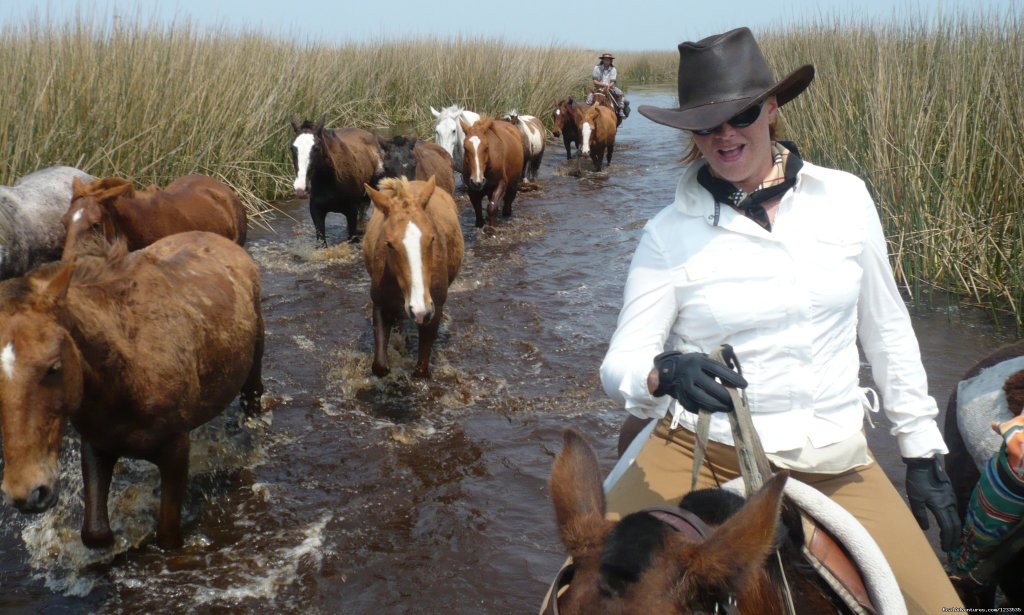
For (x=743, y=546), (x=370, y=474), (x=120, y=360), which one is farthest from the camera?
(x=370, y=474)

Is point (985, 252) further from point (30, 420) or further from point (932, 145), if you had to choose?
point (30, 420)

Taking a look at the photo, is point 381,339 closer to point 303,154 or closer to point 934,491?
point 934,491

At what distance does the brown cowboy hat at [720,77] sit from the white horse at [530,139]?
12.6 meters

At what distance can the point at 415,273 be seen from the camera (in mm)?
5738

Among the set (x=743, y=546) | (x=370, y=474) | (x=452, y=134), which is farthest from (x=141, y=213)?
(x=452, y=134)

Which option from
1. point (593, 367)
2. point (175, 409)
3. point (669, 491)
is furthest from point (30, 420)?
point (593, 367)

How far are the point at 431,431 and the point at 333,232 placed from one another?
7178mm

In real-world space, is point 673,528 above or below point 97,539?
above

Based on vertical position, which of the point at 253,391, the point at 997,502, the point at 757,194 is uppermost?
the point at 757,194

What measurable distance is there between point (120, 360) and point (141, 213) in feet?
12.1

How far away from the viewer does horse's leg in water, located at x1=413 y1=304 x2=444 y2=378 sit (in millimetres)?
6429

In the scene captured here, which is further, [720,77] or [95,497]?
[95,497]

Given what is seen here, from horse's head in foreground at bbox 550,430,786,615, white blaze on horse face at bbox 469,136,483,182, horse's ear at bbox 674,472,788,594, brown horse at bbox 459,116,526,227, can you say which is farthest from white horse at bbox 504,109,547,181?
horse's ear at bbox 674,472,788,594

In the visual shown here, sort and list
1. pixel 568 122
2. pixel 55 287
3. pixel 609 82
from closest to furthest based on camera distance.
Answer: pixel 55 287
pixel 568 122
pixel 609 82
